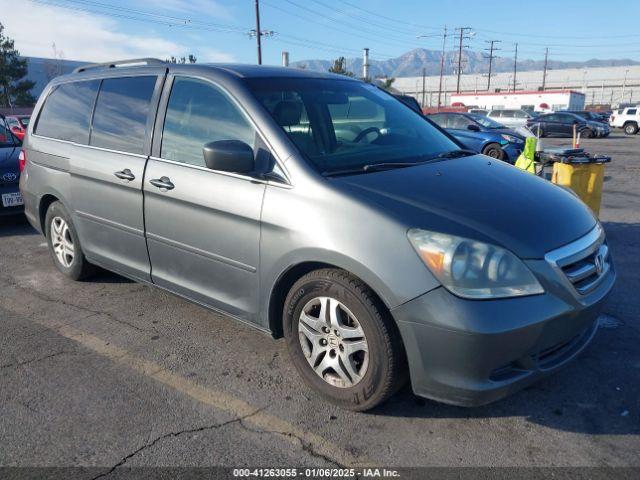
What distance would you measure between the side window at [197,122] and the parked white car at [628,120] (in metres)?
37.6

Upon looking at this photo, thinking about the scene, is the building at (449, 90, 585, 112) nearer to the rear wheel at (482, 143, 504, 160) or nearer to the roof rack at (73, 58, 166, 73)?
the rear wheel at (482, 143, 504, 160)

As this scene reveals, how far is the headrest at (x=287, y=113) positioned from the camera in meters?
3.20

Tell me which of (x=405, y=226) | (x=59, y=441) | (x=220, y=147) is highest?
(x=220, y=147)

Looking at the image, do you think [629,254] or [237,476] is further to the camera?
[629,254]

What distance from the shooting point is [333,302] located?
2764 millimetres

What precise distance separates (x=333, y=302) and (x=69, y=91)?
3.52 meters

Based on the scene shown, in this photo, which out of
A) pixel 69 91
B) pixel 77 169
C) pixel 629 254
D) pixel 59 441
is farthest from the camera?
pixel 629 254

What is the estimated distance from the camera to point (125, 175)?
3811 mm

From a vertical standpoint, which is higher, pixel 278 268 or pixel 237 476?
pixel 278 268

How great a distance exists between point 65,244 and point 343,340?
3283 millimetres

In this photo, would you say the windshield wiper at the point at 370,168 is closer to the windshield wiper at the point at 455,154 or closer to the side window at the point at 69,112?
the windshield wiper at the point at 455,154

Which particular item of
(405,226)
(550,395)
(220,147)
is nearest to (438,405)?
(550,395)

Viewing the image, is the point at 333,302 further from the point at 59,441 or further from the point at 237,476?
the point at 59,441

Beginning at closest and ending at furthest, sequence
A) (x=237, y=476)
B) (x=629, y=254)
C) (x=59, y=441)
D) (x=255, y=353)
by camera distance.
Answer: (x=237, y=476) < (x=59, y=441) < (x=255, y=353) < (x=629, y=254)
